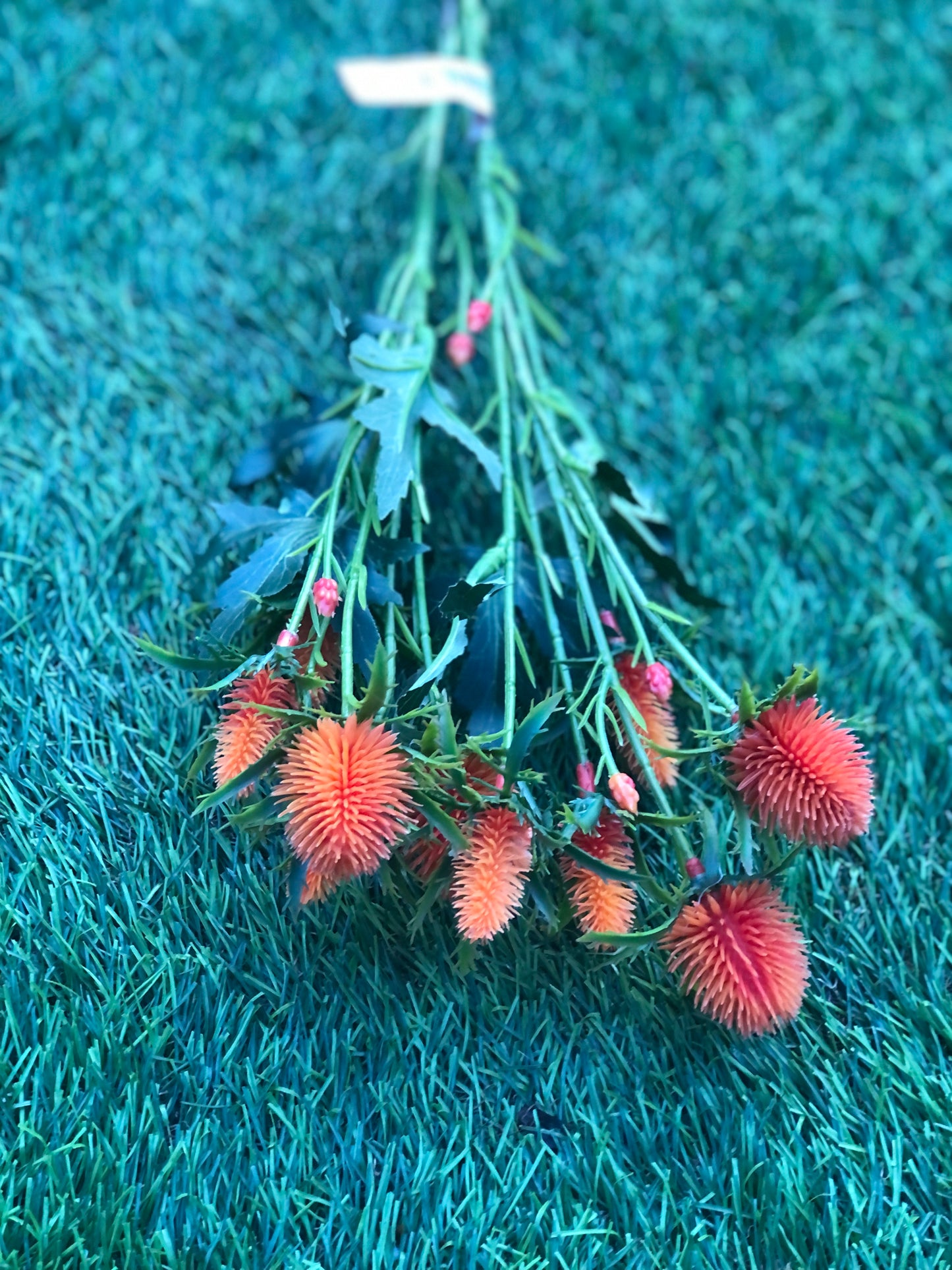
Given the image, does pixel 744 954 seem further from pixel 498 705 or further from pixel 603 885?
pixel 498 705

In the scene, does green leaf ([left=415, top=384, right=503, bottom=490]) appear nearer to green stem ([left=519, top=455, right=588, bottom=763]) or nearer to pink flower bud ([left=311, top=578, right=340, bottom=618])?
green stem ([left=519, top=455, right=588, bottom=763])

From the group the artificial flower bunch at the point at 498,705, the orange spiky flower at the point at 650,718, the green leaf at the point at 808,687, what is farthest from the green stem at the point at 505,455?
the green leaf at the point at 808,687

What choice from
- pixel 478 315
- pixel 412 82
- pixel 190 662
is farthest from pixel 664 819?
pixel 412 82

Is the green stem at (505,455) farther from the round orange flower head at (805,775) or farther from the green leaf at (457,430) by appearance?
the round orange flower head at (805,775)

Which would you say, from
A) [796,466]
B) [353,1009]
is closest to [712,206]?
[796,466]

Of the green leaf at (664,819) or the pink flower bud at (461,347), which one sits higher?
the pink flower bud at (461,347)

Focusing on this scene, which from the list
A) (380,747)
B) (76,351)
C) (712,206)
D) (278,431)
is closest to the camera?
(380,747)

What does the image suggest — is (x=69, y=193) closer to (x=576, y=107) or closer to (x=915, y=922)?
(x=576, y=107)
